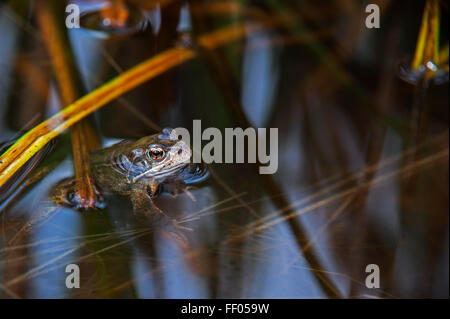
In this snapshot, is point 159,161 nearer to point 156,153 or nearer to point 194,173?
point 156,153

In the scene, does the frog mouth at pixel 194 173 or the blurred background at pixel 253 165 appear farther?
the frog mouth at pixel 194 173

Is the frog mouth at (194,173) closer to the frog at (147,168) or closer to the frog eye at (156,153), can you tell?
the frog at (147,168)

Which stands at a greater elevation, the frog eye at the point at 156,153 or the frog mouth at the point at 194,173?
the frog eye at the point at 156,153

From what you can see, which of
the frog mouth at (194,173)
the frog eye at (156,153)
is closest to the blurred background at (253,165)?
the frog mouth at (194,173)

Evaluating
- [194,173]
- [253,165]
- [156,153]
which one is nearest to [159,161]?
[156,153]

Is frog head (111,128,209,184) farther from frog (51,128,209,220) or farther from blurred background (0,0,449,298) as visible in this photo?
blurred background (0,0,449,298)

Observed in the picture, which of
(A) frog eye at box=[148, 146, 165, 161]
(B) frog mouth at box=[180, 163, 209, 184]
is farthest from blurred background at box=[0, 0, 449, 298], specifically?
(A) frog eye at box=[148, 146, 165, 161]
